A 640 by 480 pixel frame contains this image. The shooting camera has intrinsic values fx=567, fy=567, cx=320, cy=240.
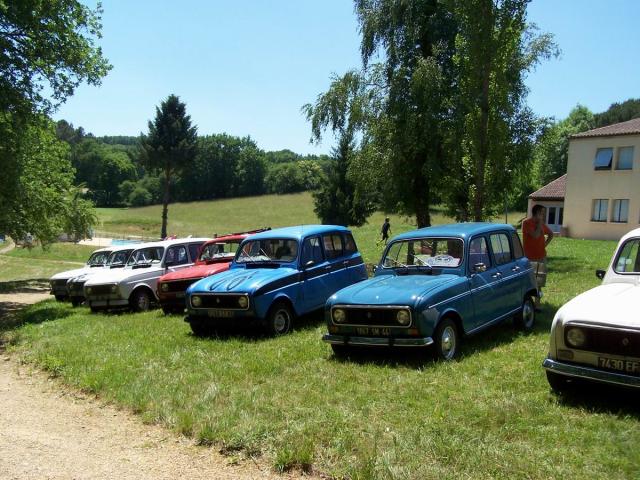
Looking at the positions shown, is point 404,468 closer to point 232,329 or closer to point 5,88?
point 232,329

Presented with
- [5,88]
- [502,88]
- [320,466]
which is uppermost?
[502,88]

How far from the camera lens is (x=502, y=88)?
14.3 m

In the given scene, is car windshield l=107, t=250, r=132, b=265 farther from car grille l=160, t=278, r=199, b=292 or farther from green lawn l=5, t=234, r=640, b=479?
green lawn l=5, t=234, r=640, b=479

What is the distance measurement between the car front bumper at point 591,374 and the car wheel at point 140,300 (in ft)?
34.9

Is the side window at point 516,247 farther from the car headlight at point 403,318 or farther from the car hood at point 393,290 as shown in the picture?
the car headlight at point 403,318

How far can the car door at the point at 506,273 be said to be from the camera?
27.8 feet

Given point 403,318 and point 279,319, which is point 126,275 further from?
point 403,318

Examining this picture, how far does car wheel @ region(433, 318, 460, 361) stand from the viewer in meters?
7.12

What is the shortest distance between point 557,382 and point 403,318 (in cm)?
190

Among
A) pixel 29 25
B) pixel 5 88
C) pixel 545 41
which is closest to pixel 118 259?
pixel 5 88

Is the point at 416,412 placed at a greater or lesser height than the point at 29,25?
lesser

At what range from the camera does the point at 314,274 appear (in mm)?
10156

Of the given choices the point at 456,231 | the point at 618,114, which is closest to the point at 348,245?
the point at 456,231

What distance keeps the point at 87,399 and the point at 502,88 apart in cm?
1196
